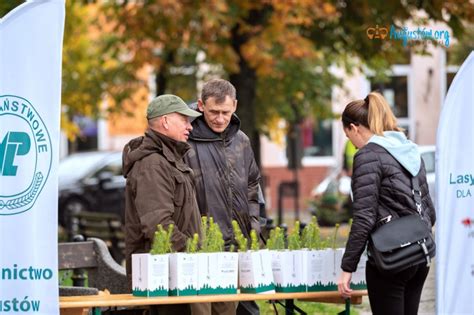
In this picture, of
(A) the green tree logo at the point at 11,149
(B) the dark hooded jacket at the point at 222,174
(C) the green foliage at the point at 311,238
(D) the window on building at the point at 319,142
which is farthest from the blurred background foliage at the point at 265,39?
(D) the window on building at the point at 319,142

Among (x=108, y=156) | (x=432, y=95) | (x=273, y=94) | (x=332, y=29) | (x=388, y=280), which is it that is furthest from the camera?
(x=432, y=95)

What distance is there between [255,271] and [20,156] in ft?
5.43

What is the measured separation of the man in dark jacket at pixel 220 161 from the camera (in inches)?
320

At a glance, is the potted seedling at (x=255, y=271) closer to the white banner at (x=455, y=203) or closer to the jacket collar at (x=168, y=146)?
the jacket collar at (x=168, y=146)

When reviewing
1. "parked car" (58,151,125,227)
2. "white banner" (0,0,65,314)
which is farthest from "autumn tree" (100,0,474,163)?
"white banner" (0,0,65,314)

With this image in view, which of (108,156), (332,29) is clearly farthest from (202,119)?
(108,156)

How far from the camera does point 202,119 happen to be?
8328mm

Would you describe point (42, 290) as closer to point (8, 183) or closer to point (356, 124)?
point (8, 183)

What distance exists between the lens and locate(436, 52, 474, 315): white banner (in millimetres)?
7242

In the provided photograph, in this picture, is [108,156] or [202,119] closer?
[202,119]

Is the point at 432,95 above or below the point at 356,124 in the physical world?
above

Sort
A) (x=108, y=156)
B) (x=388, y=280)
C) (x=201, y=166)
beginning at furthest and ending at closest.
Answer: (x=108, y=156) < (x=201, y=166) < (x=388, y=280)

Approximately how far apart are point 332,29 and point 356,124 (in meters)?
11.5

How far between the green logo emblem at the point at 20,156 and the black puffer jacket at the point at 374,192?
1.80 metres
